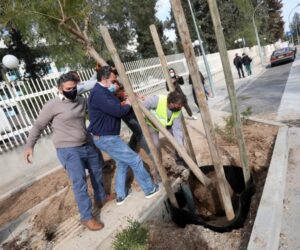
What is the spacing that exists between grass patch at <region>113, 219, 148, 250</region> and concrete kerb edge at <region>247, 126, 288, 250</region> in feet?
3.27

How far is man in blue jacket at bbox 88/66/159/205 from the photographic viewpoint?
3.24 meters

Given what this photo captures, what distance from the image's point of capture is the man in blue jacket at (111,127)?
3240 millimetres

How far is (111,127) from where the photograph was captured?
349cm

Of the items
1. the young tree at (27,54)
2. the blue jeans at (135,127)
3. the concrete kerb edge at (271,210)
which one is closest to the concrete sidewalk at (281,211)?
the concrete kerb edge at (271,210)

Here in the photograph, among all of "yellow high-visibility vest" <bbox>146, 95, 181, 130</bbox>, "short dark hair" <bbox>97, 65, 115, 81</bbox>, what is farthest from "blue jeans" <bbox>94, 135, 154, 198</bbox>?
"short dark hair" <bbox>97, 65, 115, 81</bbox>

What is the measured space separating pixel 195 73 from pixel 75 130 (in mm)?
1717

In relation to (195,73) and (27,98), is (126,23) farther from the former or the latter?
(195,73)

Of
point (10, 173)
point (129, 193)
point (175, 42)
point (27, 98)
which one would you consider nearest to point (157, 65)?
point (27, 98)

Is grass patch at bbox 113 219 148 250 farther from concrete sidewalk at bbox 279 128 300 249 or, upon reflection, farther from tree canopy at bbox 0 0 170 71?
tree canopy at bbox 0 0 170 71

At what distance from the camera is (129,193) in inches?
162

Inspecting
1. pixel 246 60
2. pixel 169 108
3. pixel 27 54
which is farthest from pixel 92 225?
pixel 246 60

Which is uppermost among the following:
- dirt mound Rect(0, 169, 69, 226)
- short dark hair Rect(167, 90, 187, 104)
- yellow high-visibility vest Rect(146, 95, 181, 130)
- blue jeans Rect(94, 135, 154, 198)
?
→ short dark hair Rect(167, 90, 187, 104)

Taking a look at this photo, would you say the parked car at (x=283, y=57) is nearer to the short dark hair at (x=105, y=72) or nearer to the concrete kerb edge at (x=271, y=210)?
the concrete kerb edge at (x=271, y=210)

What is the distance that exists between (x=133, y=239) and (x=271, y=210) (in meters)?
1.40
